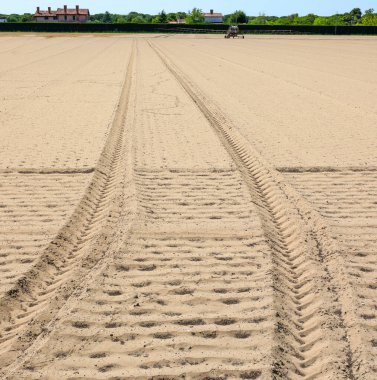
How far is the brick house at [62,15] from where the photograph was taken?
138m

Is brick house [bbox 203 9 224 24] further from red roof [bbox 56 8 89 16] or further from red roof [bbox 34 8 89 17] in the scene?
red roof [bbox 34 8 89 17]

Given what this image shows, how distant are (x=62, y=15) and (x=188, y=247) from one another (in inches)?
5790

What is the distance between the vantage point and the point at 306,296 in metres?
4.32

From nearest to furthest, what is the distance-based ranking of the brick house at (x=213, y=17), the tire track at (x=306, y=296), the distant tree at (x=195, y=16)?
1. the tire track at (x=306, y=296)
2. the distant tree at (x=195, y=16)
3. the brick house at (x=213, y=17)

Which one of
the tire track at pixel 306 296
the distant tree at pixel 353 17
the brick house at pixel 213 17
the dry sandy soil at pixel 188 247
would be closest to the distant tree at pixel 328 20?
the distant tree at pixel 353 17

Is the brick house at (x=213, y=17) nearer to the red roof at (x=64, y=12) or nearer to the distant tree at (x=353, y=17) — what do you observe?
the red roof at (x=64, y=12)

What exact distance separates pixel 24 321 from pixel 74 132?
21.8ft

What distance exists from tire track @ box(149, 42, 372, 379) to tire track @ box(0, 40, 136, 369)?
1710 millimetres

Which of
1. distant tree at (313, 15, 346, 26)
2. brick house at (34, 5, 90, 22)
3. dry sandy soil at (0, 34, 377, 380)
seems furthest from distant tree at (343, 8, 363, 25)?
dry sandy soil at (0, 34, 377, 380)

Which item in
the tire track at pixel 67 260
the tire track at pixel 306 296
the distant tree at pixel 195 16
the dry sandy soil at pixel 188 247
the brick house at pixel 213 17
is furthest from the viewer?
the brick house at pixel 213 17

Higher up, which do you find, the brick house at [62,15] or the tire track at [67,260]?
the brick house at [62,15]

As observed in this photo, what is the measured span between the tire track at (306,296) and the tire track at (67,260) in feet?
5.61

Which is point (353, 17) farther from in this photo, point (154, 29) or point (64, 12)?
point (154, 29)

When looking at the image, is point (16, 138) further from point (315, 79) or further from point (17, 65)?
point (17, 65)
